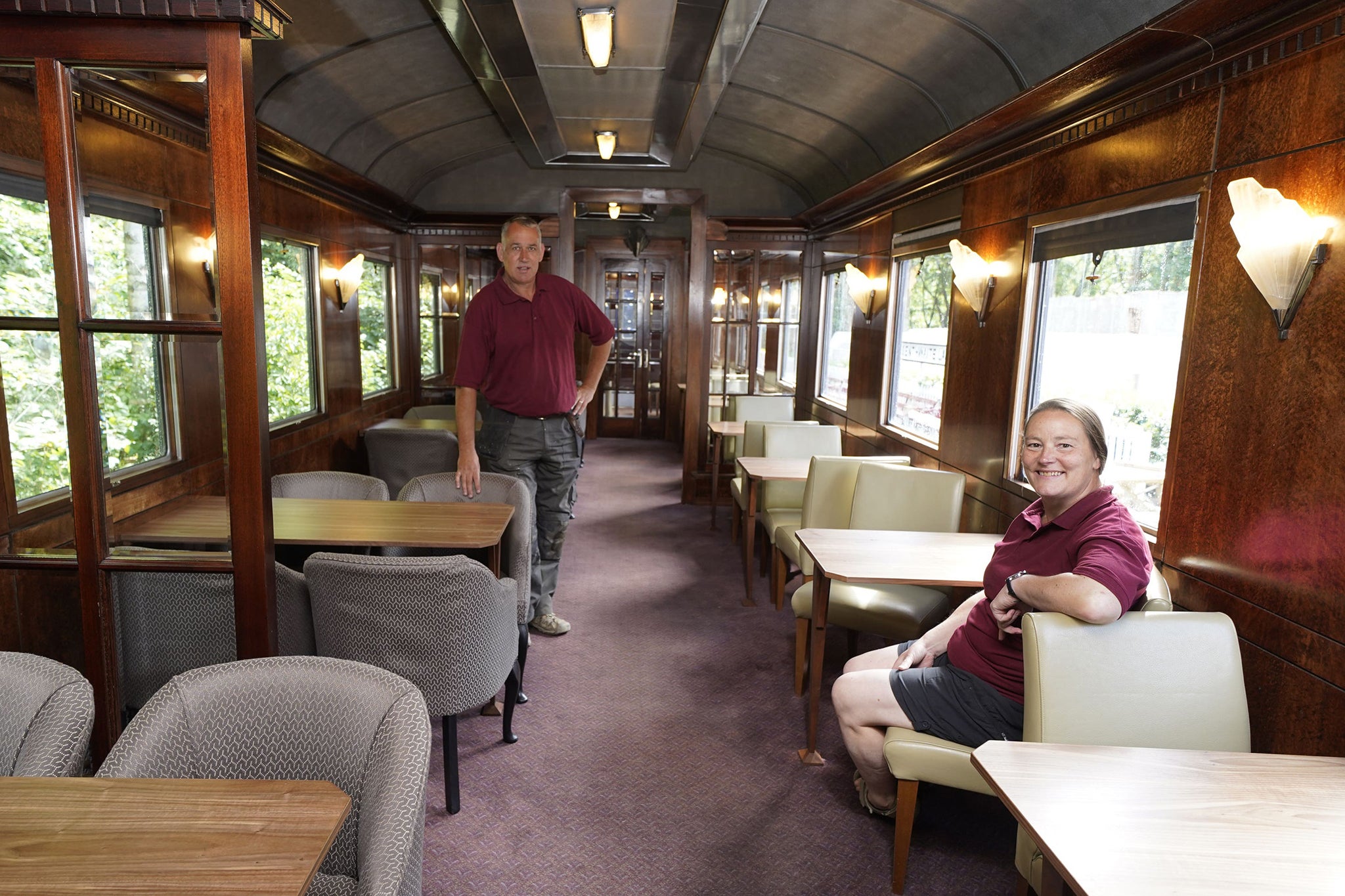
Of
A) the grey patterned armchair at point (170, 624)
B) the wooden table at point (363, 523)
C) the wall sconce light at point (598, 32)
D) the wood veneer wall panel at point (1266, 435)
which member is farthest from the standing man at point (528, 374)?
the wood veneer wall panel at point (1266, 435)

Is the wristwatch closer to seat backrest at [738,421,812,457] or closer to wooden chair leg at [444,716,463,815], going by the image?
wooden chair leg at [444,716,463,815]

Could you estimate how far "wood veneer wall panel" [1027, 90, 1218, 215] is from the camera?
2.63m

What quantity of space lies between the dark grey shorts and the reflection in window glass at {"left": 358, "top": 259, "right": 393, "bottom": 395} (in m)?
5.19

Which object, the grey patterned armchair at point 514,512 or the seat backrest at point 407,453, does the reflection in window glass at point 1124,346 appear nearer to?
the grey patterned armchair at point 514,512

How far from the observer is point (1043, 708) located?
191cm

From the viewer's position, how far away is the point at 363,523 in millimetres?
3129

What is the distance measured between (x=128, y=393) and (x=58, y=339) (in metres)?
0.19

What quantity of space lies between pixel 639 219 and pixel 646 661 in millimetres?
7009

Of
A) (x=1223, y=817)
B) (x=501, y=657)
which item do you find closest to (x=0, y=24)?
(x=501, y=657)

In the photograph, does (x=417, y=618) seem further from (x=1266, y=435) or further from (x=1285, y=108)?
(x=1285, y=108)

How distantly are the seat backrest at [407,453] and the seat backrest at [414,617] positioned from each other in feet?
8.84

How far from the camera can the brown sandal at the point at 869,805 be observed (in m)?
2.71

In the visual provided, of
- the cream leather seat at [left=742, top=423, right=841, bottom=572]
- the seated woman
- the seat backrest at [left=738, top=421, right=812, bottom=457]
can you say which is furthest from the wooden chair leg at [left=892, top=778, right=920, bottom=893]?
the seat backrest at [left=738, top=421, right=812, bottom=457]

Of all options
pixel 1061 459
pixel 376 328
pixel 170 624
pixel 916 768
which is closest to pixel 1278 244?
pixel 1061 459
